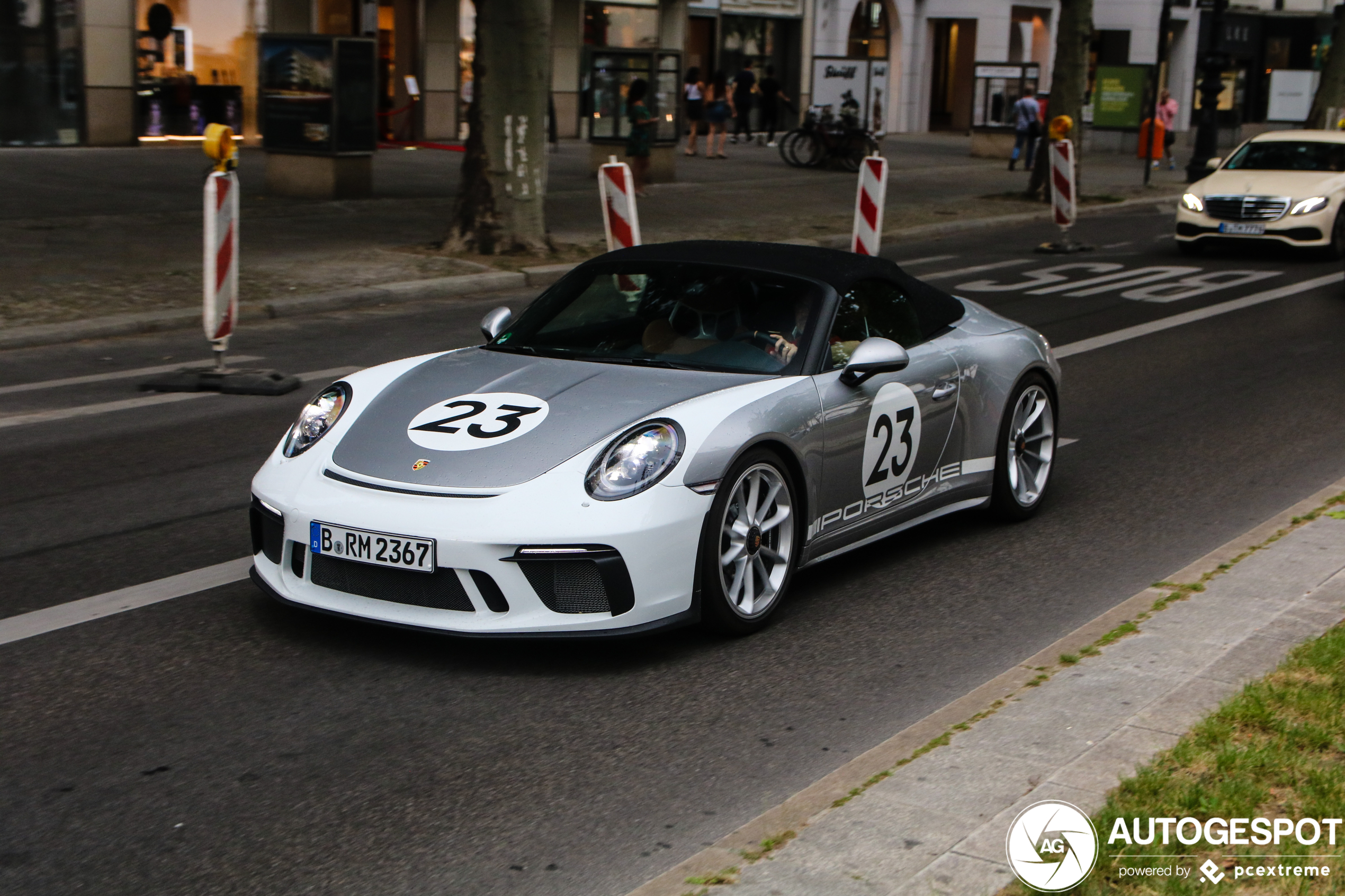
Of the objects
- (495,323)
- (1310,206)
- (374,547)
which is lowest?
(374,547)

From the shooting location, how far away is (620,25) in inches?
1475

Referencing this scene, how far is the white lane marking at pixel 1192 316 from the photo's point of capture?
1242 centimetres

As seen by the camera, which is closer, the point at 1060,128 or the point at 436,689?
the point at 436,689

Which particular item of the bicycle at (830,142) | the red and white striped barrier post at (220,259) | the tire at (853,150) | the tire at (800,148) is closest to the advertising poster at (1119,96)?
the bicycle at (830,142)

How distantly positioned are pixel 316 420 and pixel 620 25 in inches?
1310

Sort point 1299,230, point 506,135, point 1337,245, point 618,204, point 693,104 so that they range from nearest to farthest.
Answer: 1. point 618,204
2. point 506,135
3. point 1299,230
4. point 1337,245
5. point 693,104

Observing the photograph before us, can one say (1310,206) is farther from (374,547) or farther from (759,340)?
(374,547)

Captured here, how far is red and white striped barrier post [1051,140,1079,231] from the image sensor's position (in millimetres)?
19000

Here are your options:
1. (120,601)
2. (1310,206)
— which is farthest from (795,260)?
(1310,206)

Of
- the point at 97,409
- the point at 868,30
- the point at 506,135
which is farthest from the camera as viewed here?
the point at 868,30

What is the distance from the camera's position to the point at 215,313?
10.2m

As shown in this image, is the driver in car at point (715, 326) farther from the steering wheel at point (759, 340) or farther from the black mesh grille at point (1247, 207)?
the black mesh grille at point (1247, 207)

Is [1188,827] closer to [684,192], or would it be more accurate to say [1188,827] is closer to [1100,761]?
[1100,761]

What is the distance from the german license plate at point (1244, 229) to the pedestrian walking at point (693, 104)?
15.0 metres
